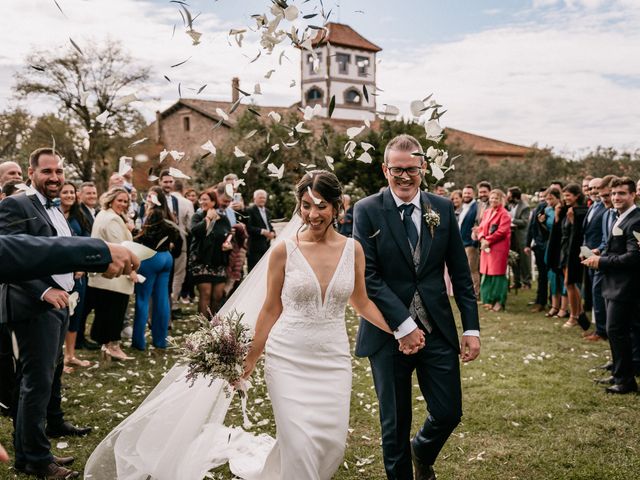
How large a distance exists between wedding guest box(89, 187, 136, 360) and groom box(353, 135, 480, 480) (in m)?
4.45

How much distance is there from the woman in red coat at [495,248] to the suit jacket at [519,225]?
223 centimetres

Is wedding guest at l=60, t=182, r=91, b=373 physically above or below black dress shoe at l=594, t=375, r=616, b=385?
above

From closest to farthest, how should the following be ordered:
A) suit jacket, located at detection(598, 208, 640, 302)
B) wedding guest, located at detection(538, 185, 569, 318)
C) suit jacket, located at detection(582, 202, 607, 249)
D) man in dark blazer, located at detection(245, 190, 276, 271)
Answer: suit jacket, located at detection(598, 208, 640, 302) → suit jacket, located at detection(582, 202, 607, 249) → wedding guest, located at detection(538, 185, 569, 318) → man in dark blazer, located at detection(245, 190, 276, 271)

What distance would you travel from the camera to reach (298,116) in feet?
112

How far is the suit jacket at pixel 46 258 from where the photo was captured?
7.54 feet

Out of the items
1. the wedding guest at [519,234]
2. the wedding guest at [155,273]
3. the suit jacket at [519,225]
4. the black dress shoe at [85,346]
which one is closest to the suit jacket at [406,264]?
the wedding guest at [155,273]

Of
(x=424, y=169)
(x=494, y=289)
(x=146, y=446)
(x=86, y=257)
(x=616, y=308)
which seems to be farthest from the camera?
(x=494, y=289)

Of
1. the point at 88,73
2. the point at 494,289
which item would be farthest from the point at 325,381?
the point at 88,73

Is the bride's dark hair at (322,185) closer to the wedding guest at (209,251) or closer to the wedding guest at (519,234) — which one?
the wedding guest at (209,251)

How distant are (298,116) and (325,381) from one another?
1234 inches

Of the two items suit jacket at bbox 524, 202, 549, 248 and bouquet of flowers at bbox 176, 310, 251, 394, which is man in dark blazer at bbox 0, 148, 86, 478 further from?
suit jacket at bbox 524, 202, 549, 248

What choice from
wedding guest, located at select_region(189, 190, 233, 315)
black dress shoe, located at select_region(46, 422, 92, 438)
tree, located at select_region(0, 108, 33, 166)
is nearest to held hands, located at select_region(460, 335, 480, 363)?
black dress shoe, located at select_region(46, 422, 92, 438)

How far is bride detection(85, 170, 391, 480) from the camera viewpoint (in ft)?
12.1

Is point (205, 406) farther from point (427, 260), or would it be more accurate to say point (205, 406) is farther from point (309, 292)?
point (427, 260)
